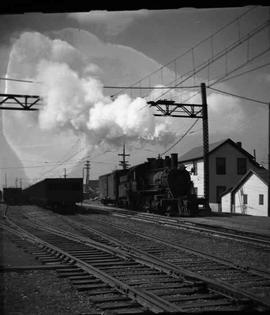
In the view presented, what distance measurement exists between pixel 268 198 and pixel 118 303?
27.3 meters

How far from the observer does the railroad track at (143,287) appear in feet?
17.8

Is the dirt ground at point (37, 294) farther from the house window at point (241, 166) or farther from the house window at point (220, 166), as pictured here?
the house window at point (241, 166)

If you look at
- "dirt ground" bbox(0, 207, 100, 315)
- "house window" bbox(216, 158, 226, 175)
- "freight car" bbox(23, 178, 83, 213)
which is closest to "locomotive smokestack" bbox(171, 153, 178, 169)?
"freight car" bbox(23, 178, 83, 213)

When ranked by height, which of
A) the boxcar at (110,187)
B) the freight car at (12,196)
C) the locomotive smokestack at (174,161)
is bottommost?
the freight car at (12,196)

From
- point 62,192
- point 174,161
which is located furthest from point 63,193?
point 174,161

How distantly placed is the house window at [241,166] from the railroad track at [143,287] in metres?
34.5

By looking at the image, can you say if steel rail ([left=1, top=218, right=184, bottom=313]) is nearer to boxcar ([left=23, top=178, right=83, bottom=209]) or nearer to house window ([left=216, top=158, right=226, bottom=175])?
boxcar ([left=23, top=178, right=83, bottom=209])

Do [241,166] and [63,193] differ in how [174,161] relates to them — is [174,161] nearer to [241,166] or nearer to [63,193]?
[63,193]

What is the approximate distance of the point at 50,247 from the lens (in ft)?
34.9

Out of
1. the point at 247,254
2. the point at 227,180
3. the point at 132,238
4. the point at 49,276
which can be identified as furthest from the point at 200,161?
the point at 49,276

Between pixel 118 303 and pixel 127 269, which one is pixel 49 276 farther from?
pixel 118 303

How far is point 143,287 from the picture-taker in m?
6.46

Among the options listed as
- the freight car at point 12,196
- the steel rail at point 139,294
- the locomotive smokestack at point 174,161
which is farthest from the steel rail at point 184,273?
the freight car at point 12,196

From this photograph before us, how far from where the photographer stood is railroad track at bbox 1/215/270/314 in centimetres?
542
